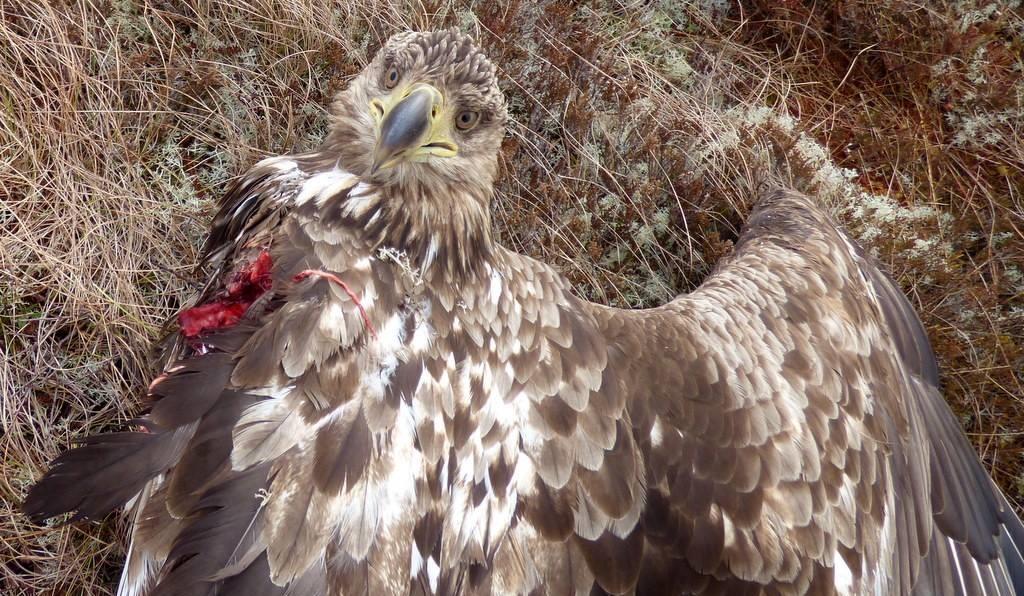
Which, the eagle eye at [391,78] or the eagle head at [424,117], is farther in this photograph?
the eagle eye at [391,78]

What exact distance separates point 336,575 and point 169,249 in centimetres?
204

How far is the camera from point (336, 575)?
2.10 metres

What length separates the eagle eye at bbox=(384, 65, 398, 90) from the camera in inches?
94.8

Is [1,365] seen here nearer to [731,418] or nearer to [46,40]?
[46,40]

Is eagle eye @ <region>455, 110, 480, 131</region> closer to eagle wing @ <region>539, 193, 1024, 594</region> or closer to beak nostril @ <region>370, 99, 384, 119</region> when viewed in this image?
beak nostril @ <region>370, 99, 384, 119</region>

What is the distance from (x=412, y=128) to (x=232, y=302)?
0.80 meters

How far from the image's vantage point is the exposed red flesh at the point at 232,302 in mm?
2395

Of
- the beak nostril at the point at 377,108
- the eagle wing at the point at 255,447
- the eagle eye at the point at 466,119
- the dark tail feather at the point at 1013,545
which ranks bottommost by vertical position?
the dark tail feather at the point at 1013,545

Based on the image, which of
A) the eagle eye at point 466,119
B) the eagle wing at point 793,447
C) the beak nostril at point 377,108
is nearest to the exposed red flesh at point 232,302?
the beak nostril at point 377,108

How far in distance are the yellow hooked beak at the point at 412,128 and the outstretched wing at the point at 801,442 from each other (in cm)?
91

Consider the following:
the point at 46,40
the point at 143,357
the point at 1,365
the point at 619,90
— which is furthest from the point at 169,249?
the point at 619,90

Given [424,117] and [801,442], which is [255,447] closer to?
[424,117]

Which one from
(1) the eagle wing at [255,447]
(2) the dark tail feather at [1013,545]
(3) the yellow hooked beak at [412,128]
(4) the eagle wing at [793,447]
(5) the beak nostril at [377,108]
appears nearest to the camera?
(1) the eagle wing at [255,447]

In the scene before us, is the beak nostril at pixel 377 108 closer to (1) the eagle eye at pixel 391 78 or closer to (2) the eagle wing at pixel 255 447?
(1) the eagle eye at pixel 391 78
